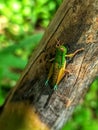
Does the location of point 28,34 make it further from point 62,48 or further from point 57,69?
point 62,48

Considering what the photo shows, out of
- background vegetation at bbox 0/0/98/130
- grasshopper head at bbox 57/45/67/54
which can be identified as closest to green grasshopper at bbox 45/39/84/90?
grasshopper head at bbox 57/45/67/54

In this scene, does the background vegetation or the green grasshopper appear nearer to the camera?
the green grasshopper

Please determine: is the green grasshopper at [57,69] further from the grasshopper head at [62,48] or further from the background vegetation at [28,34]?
the background vegetation at [28,34]

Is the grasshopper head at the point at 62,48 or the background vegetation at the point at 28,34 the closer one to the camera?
the grasshopper head at the point at 62,48

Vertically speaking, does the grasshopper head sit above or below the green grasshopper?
above

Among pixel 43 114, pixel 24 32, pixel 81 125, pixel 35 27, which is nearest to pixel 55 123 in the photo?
pixel 43 114

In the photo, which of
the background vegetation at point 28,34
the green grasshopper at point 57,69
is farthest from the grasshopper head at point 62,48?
the background vegetation at point 28,34

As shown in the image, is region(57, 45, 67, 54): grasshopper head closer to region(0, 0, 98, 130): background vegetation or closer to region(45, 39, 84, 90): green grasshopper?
region(45, 39, 84, 90): green grasshopper

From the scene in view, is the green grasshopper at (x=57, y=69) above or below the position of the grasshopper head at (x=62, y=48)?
below

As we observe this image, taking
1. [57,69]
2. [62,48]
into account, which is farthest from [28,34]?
[62,48]

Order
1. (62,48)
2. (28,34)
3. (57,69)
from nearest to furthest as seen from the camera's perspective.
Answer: (62,48) → (57,69) → (28,34)

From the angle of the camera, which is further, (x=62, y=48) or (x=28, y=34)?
(x=28, y=34)

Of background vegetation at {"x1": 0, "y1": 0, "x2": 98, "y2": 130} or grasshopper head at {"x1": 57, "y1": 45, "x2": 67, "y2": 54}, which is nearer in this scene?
grasshopper head at {"x1": 57, "y1": 45, "x2": 67, "y2": 54}

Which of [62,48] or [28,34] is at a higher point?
[62,48]
